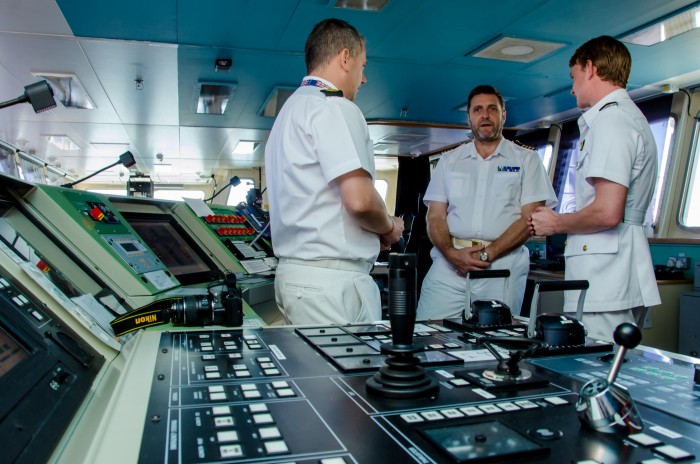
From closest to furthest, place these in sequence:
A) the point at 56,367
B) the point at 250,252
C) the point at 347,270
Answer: the point at 56,367, the point at 347,270, the point at 250,252

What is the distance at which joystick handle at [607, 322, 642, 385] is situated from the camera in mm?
664

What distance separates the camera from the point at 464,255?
2512mm

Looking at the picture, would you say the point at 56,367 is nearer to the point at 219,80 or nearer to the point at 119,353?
the point at 119,353

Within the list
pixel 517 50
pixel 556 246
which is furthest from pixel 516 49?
pixel 556 246

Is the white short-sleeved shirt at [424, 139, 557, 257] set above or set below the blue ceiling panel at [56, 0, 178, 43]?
below

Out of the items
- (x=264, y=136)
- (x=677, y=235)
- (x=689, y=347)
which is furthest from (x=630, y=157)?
(x=264, y=136)

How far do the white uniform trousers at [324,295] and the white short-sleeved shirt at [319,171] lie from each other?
0.05m

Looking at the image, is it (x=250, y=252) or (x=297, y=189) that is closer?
(x=297, y=189)

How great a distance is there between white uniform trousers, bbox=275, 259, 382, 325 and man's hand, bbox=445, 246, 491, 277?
846 mm

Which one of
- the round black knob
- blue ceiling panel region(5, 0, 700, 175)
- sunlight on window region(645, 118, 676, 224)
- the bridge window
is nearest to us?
the round black knob

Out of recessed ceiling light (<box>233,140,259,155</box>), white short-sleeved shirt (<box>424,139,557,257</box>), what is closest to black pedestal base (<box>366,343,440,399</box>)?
white short-sleeved shirt (<box>424,139,557,257</box>)

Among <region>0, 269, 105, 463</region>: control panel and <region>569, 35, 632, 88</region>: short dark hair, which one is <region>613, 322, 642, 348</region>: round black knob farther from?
<region>569, 35, 632, 88</region>: short dark hair

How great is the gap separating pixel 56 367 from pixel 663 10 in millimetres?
4590

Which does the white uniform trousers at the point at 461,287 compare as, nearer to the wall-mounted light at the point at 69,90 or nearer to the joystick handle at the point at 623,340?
the joystick handle at the point at 623,340
